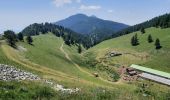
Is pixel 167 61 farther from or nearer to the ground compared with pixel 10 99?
nearer to the ground

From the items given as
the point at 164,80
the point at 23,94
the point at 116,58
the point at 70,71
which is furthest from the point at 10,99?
the point at 116,58

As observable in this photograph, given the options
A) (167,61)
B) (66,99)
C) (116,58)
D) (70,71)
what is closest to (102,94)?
(66,99)

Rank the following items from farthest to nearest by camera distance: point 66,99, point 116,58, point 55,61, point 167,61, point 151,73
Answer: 1. point 116,58
2. point 167,61
3. point 151,73
4. point 55,61
5. point 66,99

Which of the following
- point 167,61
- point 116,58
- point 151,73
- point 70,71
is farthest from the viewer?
point 116,58

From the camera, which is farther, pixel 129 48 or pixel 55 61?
pixel 129 48

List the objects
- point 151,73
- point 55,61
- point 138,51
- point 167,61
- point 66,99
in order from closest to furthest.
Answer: point 66,99 → point 55,61 → point 151,73 → point 167,61 → point 138,51

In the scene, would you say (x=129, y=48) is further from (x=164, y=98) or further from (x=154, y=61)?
(x=164, y=98)

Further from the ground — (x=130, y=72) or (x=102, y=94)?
(x=102, y=94)

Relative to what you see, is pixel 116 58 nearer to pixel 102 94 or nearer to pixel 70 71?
pixel 70 71

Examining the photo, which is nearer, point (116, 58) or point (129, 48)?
point (116, 58)

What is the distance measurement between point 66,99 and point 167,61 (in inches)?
5516

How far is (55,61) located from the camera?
10656cm

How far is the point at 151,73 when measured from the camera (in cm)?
12038

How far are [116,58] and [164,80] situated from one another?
6408 centimetres
